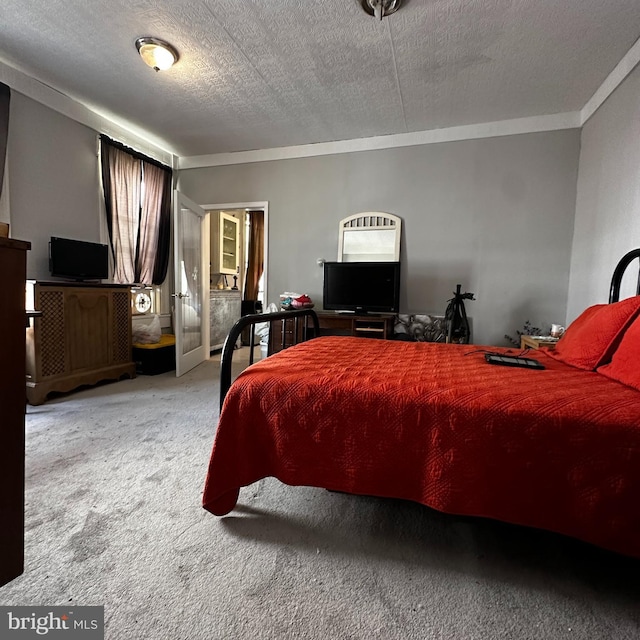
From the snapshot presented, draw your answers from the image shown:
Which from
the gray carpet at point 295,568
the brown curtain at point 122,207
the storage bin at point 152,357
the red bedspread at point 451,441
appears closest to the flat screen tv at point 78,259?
the brown curtain at point 122,207

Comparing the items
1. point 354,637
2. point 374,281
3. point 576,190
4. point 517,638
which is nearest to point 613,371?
point 517,638

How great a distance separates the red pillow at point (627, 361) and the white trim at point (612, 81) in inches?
85.3

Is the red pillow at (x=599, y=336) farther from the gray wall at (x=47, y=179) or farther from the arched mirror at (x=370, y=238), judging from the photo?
the gray wall at (x=47, y=179)

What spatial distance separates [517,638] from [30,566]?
1.54 metres

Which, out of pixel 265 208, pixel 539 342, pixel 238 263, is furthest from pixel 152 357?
pixel 539 342

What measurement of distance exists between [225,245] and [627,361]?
5.54 meters

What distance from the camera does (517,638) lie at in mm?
920

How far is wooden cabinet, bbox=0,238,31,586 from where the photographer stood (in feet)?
2.26

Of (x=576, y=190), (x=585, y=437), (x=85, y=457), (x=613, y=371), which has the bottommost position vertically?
(x=85, y=457)

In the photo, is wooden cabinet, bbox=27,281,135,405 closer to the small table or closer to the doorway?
the doorway

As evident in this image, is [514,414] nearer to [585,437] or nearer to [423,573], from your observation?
[585,437]

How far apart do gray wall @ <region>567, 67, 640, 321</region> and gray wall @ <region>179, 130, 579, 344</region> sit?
0.59 ft

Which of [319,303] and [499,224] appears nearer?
[499,224]

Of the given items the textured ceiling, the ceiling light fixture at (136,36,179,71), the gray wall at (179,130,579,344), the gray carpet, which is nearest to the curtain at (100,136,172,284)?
the textured ceiling
